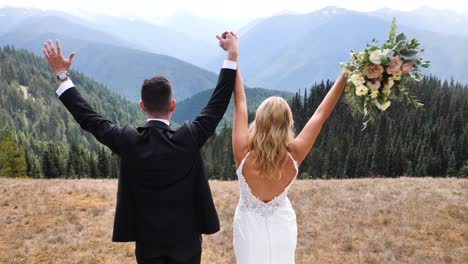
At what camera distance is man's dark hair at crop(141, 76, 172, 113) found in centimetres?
328

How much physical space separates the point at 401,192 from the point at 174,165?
15692 millimetres

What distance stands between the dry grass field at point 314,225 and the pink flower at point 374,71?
656cm

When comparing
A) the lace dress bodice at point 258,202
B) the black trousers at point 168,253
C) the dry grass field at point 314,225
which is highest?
the lace dress bodice at point 258,202

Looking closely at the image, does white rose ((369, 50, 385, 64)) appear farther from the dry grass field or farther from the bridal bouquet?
the dry grass field

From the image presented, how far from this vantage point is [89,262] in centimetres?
888

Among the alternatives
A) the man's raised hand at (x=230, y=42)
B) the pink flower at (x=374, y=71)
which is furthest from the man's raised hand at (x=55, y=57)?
the pink flower at (x=374, y=71)

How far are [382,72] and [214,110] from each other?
75.3 inches

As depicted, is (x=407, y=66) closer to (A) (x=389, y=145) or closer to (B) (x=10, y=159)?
(B) (x=10, y=159)

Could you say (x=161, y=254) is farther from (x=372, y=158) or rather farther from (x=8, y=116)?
(x=8, y=116)

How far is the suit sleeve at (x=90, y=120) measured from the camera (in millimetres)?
3385

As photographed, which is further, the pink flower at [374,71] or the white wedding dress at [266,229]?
the white wedding dress at [266,229]

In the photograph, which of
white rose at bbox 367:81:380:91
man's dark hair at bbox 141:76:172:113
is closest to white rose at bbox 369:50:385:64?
white rose at bbox 367:81:380:91

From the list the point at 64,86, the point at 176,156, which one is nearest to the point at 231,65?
the point at 176,156

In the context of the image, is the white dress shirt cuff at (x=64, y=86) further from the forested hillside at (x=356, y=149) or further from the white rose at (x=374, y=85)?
the forested hillside at (x=356, y=149)
